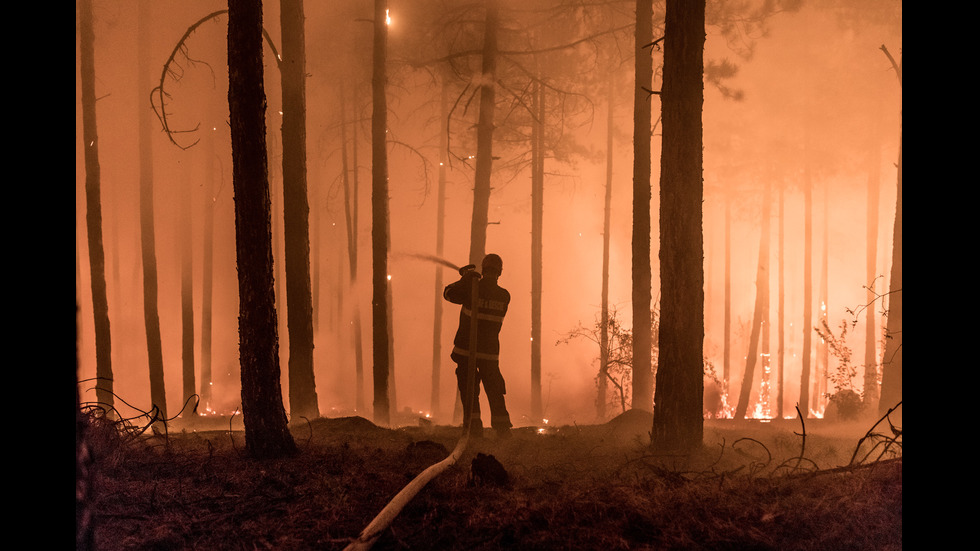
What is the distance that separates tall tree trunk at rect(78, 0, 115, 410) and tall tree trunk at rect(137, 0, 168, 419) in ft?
4.90

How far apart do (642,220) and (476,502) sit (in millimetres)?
7093

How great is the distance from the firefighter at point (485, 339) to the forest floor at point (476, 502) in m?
1.60

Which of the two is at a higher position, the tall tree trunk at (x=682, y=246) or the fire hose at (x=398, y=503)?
the tall tree trunk at (x=682, y=246)

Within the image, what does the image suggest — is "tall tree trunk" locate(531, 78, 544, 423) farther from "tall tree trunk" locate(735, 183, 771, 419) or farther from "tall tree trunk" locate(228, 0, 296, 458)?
"tall tree trunk" locate(228, 0, 296, 458)

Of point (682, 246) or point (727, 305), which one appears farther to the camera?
point (727, 305)

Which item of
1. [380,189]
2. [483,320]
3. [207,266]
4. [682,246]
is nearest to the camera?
[682,246]

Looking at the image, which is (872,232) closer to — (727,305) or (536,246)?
(727,305)

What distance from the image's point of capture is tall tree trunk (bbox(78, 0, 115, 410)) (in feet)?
37.7

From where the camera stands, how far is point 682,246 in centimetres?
565

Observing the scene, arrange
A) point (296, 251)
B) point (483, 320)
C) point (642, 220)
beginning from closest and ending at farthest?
point (483, 320) < point (296, 251) < point (642, 220)

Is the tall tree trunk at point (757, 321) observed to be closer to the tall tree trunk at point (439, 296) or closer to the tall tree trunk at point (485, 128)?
the tall tree trunk at point (439, 296)

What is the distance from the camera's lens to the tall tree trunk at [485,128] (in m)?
11.9

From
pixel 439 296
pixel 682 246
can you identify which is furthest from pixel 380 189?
pixel 439 296

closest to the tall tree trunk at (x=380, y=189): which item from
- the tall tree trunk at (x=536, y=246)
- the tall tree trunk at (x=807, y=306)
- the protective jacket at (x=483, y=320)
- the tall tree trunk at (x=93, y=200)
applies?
the protective jacket at (x=483, y=320)
